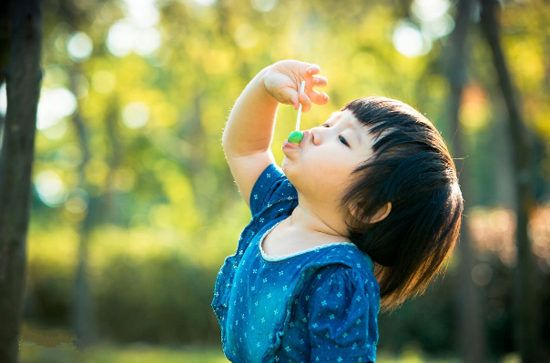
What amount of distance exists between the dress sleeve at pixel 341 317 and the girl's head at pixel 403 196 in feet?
0.58

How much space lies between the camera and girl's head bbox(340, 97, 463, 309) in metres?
1.49

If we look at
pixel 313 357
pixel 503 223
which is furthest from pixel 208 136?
pixel 313 357

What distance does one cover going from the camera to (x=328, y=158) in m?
1.51

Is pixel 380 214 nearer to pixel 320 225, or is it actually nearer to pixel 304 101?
pixel 320 225

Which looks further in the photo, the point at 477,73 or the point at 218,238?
the point at 477,73

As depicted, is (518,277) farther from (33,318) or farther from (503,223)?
(33,318)

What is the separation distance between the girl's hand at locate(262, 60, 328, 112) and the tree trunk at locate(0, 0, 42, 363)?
104cm

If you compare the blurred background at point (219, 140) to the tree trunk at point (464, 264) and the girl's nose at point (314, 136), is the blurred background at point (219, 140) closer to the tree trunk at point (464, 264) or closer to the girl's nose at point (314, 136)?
the tree trunk at point (464, 264)

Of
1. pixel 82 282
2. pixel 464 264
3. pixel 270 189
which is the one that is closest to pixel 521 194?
pixel 464 264

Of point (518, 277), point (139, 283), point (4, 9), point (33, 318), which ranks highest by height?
point (4, 9)

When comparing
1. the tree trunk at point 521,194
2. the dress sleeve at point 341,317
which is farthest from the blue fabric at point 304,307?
the tree trunk at point 521,194

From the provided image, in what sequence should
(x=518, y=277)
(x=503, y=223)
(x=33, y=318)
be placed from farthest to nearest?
(x=33, y=318)
(x=503, y=223)
(x=518, y=277)

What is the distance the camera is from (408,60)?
8984 mm

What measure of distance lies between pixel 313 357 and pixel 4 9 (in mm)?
2507
